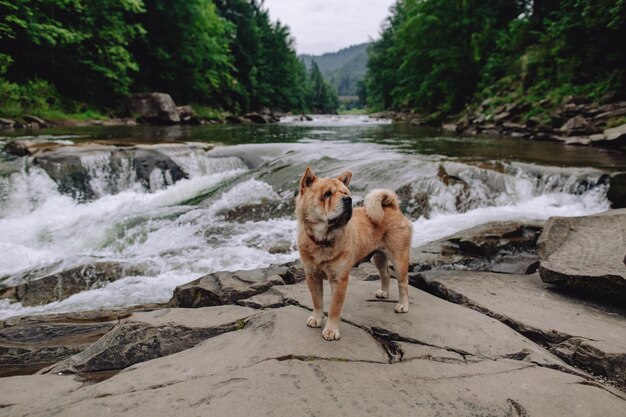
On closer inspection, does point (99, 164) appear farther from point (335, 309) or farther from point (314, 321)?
point (335, 309)

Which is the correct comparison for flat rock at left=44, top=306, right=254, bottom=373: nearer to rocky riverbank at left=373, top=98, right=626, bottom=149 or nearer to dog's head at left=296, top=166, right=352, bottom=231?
dog's head at left=296, top=166, right=352, bottom=231

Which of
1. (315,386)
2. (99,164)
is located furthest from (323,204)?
(99,164)

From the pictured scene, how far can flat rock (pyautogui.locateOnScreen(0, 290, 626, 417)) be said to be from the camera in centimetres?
251

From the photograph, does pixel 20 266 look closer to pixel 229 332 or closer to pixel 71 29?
pixel 229 332

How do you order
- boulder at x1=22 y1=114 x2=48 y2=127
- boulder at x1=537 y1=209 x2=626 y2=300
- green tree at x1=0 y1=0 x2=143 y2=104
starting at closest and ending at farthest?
boulder at x1=537 y1=209 x2=626 y2=300 → boulder at x1=22 y1=114 x2=48 y2=127 → green tree at x1=0 y1=0 x2=143 y2=104

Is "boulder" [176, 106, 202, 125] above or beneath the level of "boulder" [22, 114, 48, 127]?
above

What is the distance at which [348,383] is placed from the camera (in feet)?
9.02

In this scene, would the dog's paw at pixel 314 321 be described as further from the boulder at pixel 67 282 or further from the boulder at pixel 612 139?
the boulder at pixel 612 139

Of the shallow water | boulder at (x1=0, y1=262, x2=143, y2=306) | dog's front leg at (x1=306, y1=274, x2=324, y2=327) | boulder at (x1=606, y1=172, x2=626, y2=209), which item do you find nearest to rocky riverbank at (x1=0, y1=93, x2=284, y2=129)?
the shallow water

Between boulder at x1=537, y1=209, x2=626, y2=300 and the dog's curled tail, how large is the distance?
8.23ft

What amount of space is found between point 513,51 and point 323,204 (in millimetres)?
33390

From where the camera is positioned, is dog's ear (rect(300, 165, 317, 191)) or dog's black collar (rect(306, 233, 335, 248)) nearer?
dog's black collar (rect(306, 233, 335, 248))

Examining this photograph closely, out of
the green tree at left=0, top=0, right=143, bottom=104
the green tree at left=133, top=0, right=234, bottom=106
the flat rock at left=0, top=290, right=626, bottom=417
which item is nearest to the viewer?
the flat rock at left=0, top=290, right=626, bottom=417

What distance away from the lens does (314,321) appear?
373 centimetres
